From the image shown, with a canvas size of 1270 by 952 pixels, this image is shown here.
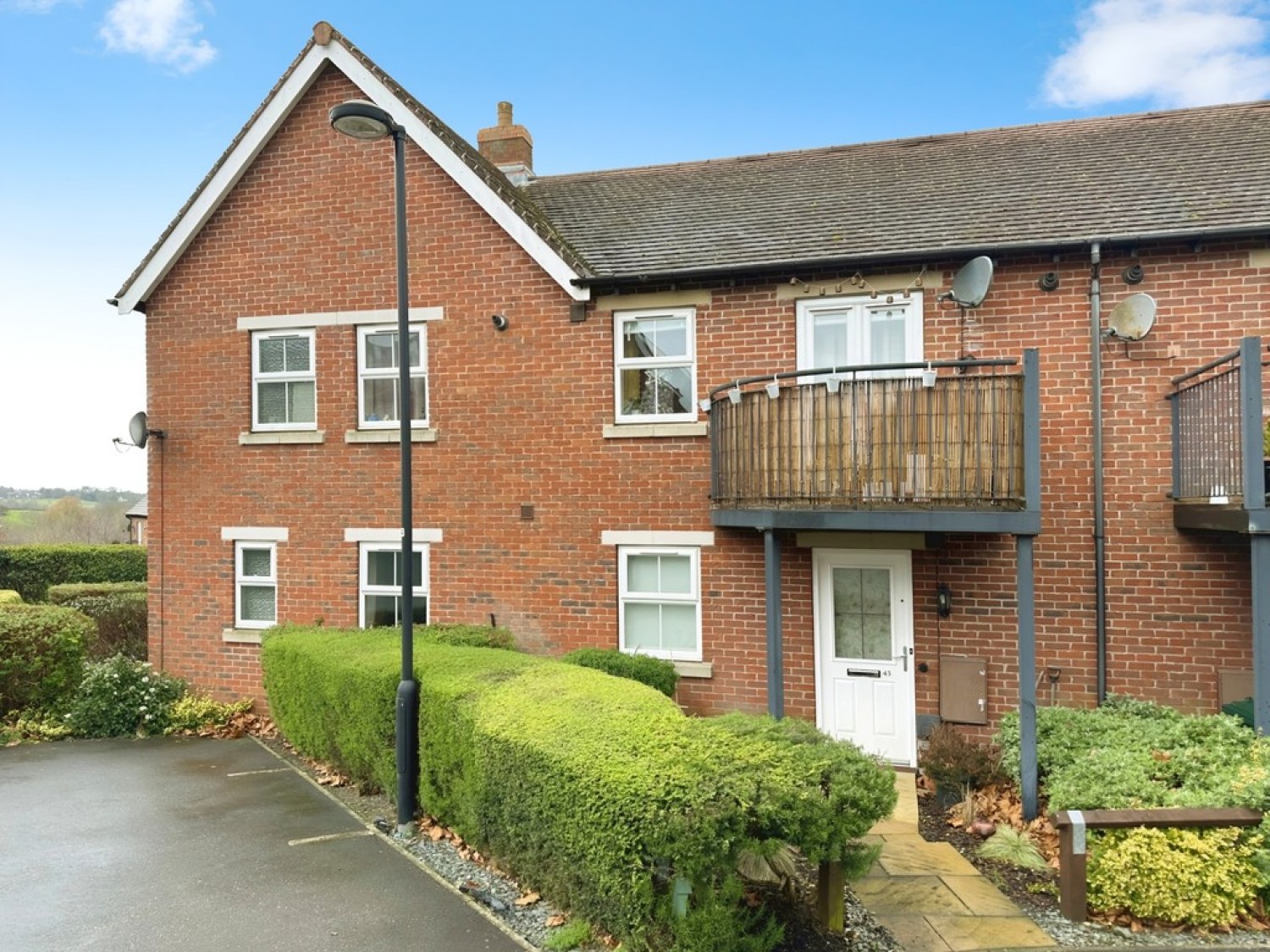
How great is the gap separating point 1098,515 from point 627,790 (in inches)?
250

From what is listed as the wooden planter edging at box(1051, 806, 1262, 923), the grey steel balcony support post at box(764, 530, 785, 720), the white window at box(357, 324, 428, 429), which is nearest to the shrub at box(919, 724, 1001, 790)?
the grey steel balcony support post at box(764, 530, 785, 720)

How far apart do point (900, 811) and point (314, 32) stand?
11651 mm

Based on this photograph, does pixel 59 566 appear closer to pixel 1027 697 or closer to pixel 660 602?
pixel 660 602

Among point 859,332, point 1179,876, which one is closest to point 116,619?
point 859,332

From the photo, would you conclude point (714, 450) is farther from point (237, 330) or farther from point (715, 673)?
point (237, 330)

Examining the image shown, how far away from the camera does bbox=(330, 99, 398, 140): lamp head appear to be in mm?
6227

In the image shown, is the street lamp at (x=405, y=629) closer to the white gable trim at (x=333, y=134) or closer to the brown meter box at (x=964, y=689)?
the white gable trim at (x=333, y=134)

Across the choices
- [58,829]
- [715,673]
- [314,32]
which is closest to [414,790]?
[58,829]

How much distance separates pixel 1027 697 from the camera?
6.98 metres

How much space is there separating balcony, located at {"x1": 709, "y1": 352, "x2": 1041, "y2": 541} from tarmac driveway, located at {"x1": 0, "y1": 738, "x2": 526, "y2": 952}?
4.55 m

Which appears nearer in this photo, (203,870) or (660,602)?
(203,870)

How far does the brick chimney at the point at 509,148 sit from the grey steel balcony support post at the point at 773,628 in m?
8.45

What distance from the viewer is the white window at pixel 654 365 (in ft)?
31.4

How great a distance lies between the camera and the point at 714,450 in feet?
29.0
